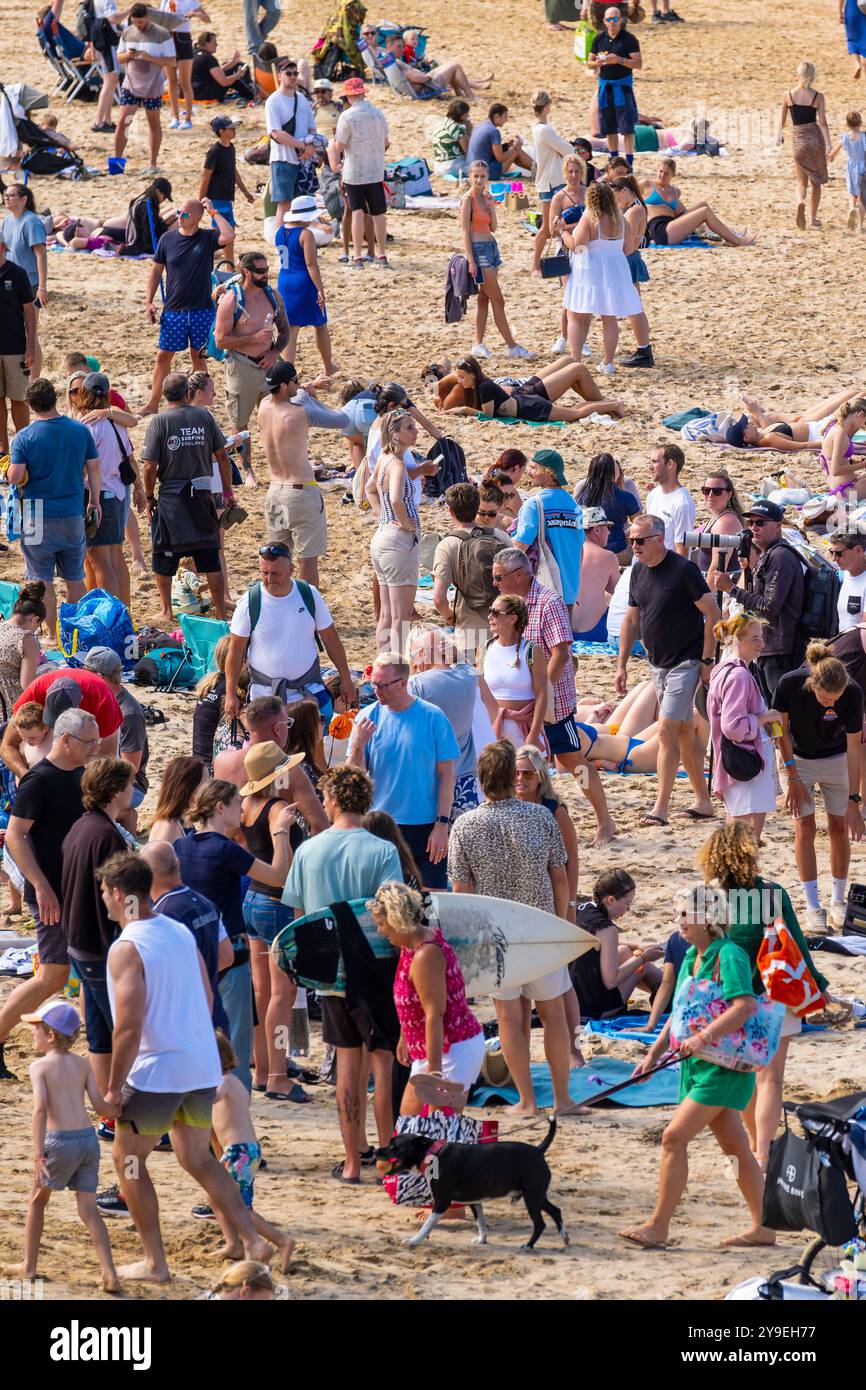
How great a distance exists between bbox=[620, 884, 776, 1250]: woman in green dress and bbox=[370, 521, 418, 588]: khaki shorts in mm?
5262

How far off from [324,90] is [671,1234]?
53.3ft

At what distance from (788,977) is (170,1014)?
225 cm

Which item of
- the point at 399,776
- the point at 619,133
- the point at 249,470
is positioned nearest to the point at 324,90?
the point at 619,133

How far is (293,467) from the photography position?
1211 cm

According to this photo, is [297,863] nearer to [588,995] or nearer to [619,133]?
[588,995]

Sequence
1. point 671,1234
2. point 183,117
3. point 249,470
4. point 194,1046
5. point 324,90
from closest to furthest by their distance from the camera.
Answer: point 194,1046 → point 671,1234 → point 249,470 → point 324,90 → point 183,117

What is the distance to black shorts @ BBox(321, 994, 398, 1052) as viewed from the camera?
279 inches

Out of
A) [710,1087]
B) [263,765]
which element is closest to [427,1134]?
[710,1087]

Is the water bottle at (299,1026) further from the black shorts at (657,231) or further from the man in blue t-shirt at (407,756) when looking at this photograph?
the black shorts at (657,231)

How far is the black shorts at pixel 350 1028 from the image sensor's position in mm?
7098

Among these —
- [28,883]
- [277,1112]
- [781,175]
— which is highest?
[781,175]

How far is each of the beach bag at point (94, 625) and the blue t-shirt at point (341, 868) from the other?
4.65m

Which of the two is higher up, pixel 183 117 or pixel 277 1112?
pixel 183 117

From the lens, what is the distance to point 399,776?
328 inches
